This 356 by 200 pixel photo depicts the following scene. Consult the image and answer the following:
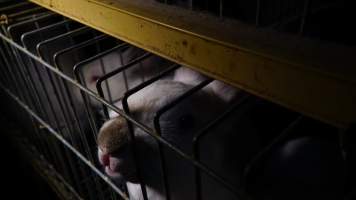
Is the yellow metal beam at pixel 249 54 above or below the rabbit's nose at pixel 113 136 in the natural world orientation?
above

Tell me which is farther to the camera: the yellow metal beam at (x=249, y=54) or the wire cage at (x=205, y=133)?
the wire cage at (x=205, y=133)

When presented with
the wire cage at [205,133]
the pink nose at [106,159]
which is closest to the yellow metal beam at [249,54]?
the wire cage at [205,133]

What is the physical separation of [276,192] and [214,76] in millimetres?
231

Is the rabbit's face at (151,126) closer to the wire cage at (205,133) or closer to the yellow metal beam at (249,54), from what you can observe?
the wire cage at (205,133)

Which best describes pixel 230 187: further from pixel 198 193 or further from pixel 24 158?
pixel 24 158

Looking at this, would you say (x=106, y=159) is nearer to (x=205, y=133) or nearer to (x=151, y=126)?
(x=151, y=126)

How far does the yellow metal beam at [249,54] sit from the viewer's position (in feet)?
0.90

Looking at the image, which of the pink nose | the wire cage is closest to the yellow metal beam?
the wire cage

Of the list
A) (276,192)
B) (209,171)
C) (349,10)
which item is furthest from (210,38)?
(349,10)

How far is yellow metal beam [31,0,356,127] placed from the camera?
0.90 feet

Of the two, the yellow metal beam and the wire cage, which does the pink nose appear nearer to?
the wire cage

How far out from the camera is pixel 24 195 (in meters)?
1.30

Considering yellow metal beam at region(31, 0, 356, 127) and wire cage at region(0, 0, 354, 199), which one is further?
wire cage at region(0, 0, 354, 199)

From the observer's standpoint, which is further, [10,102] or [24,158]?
[24,158]
